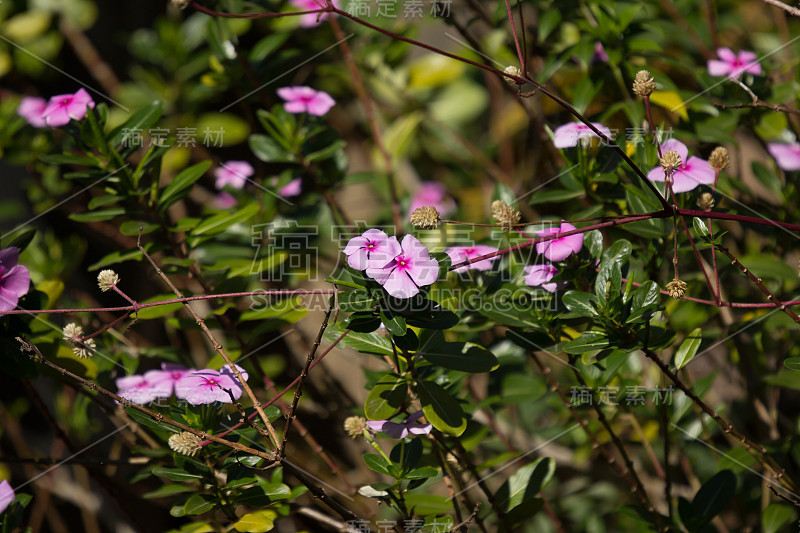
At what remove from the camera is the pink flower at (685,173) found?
3.59 ft

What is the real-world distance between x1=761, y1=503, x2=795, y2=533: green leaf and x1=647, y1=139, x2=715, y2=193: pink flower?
0.63 m

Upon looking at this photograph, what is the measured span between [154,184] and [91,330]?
1.49ft

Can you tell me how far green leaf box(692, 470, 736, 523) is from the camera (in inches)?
46.5

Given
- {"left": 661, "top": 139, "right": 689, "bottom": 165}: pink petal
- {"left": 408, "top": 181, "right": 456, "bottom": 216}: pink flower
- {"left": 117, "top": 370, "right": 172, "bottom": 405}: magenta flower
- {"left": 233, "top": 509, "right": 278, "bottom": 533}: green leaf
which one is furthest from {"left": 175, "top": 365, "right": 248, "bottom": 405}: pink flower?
{"left": 408, "top": 181, "right": 456, "bottom": 216}: pink flower

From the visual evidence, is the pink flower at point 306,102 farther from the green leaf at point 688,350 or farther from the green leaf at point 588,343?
the green leaf at point 688,350

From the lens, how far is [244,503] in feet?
3.54

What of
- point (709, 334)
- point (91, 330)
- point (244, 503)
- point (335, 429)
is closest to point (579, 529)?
point (709, 334)

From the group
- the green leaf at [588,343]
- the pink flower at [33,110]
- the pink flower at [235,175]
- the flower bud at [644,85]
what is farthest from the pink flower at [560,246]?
the pink flower at [33,110]

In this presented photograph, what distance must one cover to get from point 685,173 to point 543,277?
0.30 metres

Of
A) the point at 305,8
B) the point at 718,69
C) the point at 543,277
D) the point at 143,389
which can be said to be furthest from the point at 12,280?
the point at 718,69

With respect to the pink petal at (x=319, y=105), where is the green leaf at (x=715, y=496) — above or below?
below

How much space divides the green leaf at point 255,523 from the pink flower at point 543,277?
582mm

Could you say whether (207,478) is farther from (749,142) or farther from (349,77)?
(749,142)

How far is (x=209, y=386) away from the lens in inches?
41.5
